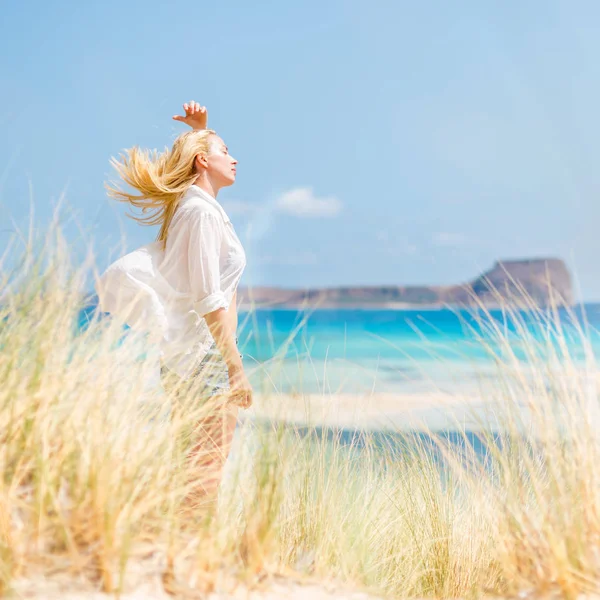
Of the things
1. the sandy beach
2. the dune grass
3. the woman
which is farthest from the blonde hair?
the sandy beach

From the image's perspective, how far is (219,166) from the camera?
2752mm

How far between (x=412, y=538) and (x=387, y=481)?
0.36 m

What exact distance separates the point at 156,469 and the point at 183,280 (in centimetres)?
90

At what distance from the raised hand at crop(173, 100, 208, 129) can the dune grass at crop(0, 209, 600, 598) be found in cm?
97

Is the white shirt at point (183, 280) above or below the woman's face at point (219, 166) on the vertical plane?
below

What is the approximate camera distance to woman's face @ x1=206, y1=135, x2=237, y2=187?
9.04ft

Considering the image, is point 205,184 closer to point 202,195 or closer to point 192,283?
point 202,195

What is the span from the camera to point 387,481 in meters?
3.22

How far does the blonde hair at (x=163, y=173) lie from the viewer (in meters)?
2.70

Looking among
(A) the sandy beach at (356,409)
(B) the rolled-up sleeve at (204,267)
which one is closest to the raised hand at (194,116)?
(B) the rolled-up sleeve at (204,267)

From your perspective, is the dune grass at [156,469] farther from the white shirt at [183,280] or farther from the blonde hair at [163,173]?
the blonde hair at [163,173]

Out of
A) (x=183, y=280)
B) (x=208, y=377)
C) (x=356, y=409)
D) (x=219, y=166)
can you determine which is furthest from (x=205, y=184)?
(x=356, y=409)

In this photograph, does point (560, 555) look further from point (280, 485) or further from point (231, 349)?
point (231, 349)

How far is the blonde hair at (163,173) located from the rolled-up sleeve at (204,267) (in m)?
0.26
